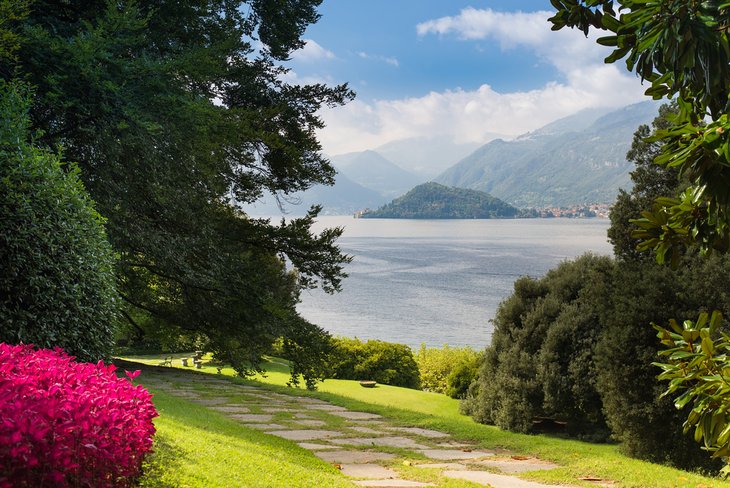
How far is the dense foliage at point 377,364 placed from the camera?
18.5 metres

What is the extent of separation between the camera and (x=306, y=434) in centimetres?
827

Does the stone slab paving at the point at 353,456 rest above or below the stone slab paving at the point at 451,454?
above

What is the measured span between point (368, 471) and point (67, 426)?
14.0 ft

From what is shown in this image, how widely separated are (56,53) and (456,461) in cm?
787

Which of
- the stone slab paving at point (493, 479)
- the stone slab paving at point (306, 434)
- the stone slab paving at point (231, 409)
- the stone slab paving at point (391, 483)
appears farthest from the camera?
the stone slab paving at point (231, 409)

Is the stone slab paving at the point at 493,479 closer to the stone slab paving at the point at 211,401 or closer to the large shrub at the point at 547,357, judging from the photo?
the large shrub at the point at 547,357

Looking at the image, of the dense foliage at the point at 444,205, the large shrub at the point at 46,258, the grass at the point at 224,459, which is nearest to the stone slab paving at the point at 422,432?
the grass at the point at 224,459

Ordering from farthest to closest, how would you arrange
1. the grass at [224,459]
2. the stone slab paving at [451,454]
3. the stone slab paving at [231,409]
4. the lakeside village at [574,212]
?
the lakeside village at [574,212] → the stone slab paving at [231,409] → the stone slab paving at [451,454] → the grass at [224,459]

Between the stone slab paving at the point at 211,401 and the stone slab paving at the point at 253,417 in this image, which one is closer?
the stone slab paving at the point at 253,417

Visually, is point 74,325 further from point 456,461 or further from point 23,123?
point 456,461

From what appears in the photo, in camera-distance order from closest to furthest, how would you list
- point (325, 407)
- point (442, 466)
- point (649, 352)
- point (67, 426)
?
point (67, 426) → point (442, 466) → point (649, 352) → point (325, 407)

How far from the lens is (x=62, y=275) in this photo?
17.3ft

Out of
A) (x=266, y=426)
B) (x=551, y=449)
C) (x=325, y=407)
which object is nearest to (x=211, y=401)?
(x=325, y=407)

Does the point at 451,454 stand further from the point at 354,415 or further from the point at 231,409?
the point at 231,409
